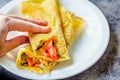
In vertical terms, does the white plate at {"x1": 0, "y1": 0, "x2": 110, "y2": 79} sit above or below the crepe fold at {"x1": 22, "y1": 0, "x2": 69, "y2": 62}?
below

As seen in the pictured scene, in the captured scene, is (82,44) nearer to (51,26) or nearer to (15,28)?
(51,26)

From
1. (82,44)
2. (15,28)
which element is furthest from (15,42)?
(82,44)

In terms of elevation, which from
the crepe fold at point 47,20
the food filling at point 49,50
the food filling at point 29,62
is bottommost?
the food filling at point 29,62

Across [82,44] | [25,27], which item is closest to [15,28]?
[25,27]

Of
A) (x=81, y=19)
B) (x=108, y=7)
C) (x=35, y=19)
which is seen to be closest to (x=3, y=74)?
(x=35, y=19)

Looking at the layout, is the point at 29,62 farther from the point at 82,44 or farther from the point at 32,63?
the point at 82,44

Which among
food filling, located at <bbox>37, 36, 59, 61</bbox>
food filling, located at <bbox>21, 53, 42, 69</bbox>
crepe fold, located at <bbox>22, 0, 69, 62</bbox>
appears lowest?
food filling, located at <bbox>21, 53, 42, 69</bbox>
